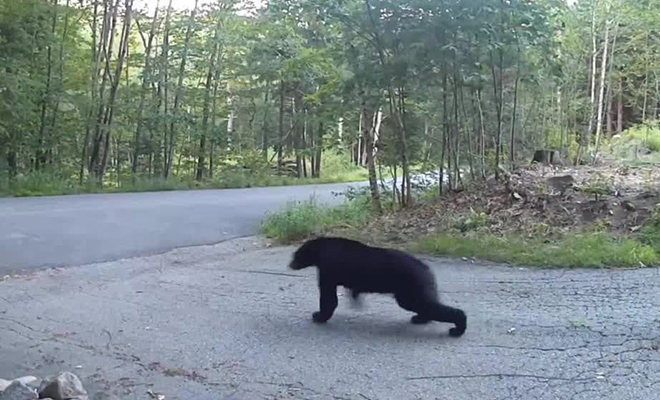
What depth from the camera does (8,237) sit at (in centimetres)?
846

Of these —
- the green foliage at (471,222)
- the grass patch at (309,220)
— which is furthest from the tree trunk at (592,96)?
the green foliage at (471,222)

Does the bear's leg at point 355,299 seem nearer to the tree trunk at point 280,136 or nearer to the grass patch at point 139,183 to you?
the grass patch at point 139,183

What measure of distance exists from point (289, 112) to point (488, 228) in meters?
19.5

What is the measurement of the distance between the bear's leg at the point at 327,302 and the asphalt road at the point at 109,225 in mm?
3620

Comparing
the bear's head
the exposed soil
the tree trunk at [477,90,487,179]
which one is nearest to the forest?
the tree trunk at [477,90,487,179]

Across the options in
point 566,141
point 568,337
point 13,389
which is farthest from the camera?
point 566,141

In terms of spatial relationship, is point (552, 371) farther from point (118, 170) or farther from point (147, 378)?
point (118, 170)

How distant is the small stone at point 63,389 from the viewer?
10.5ft

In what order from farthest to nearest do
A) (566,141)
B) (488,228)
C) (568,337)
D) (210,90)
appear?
(210,90) → (566,141) → (488,228) → (568,337)

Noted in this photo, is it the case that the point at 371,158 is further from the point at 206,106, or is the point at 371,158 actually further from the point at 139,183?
the point at 206,106

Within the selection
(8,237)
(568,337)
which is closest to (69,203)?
(8,237)

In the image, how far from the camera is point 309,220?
364 inches

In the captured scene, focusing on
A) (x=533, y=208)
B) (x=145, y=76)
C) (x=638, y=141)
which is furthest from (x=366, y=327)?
(x=145, y=76)

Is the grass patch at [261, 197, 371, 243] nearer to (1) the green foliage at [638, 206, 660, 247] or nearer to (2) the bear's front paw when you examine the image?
(1) the green foliage at [638, 206, 660, 247]
